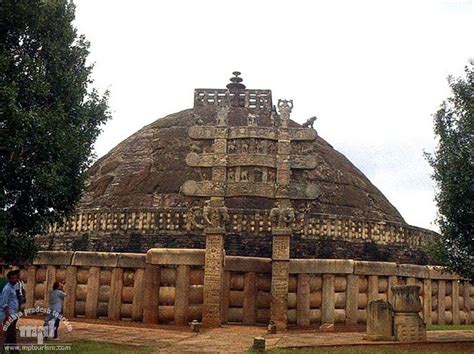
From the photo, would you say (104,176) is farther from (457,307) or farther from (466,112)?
(466,112)

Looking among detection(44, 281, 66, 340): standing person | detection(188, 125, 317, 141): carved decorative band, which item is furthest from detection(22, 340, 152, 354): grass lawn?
detection(188, 125, 317, 141): carved decorative band

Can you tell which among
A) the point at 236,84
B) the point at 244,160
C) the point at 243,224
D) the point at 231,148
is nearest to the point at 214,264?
the point at 244,160

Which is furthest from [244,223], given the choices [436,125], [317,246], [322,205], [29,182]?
[29,182]

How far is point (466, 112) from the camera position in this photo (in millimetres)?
13086

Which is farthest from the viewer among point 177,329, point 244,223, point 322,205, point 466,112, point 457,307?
point 322,205

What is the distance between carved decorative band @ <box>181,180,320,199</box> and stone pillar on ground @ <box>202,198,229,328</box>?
0.26 metres

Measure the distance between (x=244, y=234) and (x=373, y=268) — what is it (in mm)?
5583

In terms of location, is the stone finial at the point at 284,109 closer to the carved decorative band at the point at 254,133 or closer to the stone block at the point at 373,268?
the carved decorative band at the point at 254,133

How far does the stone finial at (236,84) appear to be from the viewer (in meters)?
30.0

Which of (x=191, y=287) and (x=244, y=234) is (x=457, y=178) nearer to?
(x=191, y=287)

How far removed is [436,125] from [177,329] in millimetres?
7418

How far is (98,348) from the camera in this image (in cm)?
1039

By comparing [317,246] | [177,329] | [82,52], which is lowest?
[177,329]

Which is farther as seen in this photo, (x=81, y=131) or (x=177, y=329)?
(x=177, y=329)
